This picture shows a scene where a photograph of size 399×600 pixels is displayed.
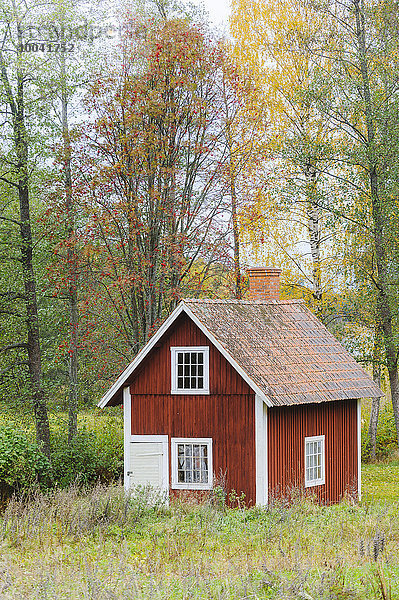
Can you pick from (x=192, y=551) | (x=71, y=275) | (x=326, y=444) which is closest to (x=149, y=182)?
(x=71, y=275)

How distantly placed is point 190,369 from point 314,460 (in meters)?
3.83

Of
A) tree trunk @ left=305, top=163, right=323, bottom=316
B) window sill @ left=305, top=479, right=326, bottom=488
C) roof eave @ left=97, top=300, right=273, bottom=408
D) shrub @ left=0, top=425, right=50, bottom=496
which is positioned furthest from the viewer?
tree trunk @ left=305, top=163, right=323, bottom=316

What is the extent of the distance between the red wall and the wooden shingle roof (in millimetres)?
525

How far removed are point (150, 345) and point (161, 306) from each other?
17.5ft

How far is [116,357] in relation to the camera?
22.1m

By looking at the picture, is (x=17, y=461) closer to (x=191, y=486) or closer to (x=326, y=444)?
(x=191, y=486)

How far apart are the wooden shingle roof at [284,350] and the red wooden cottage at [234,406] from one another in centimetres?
4

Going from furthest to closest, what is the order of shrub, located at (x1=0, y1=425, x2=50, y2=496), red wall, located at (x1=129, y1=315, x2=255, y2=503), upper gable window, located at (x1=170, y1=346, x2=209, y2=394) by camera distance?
1. shrub, located at (x1=0, y1=425, x2=50, y2=496)
2. upper gable window, located at (x1=170, y1=346, x2=209, y2=394)
3. red wall, located at (x1=129, y1=315, x2=255, y2=503)

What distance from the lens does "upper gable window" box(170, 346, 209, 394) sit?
17734 millimetres

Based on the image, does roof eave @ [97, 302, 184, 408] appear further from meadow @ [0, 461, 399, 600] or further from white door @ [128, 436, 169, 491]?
meadow @ [0, 461, 399, 600]

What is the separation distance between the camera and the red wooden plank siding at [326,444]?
676 inches

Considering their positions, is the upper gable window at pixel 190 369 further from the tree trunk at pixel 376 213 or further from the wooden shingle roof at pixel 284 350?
the tree trunk at pixel 376 213

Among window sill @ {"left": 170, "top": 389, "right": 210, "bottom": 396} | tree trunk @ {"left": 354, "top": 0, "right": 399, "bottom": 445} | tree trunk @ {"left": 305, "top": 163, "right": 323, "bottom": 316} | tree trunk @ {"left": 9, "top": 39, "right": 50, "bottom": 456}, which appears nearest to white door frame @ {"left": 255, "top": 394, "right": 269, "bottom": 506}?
window sill @ {"left": 170, "top": 389, "right": 210, "bottom": 396}

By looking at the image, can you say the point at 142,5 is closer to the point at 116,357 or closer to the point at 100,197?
the point at 100,197
